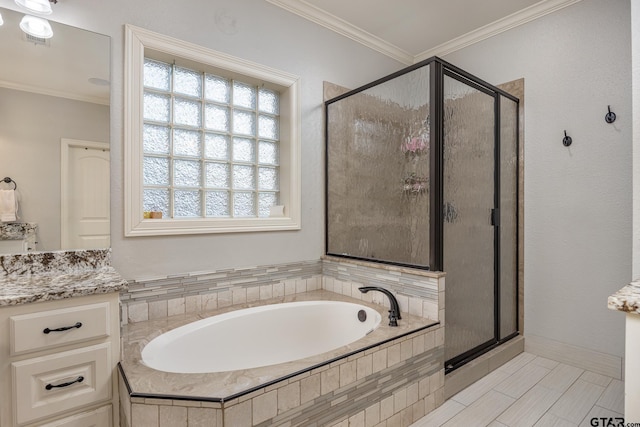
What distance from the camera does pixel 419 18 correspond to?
2.69 m

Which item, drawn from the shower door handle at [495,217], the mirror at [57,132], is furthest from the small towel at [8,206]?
the shower door handle at [495,217]

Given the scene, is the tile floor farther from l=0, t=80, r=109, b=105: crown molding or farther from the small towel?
l=0, t=80, r=109, b=105: crown molding

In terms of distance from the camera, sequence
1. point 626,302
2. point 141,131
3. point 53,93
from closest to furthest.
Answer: point 626,302, point 53,93, point 141,131

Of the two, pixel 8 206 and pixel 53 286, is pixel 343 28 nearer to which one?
pixel 8 206

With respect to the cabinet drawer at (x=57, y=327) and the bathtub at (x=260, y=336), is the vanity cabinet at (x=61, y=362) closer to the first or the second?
the cabinet drawer at (x=57, y=327)

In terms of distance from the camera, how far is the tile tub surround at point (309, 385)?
1122mm

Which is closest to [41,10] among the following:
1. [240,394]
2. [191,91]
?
[191,91]

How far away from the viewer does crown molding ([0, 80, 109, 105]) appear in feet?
5.04

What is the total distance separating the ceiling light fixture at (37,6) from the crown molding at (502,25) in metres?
2.94

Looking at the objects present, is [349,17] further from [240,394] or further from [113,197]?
[240,394]

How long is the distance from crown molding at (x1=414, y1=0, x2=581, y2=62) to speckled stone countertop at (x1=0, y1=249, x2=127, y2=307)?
3.21m

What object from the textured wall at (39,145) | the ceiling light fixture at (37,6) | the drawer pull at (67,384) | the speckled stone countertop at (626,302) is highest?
the ceiling light fixture at (37,6)

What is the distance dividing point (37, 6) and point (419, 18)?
8.12 feet

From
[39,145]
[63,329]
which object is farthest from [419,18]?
[63,329]
